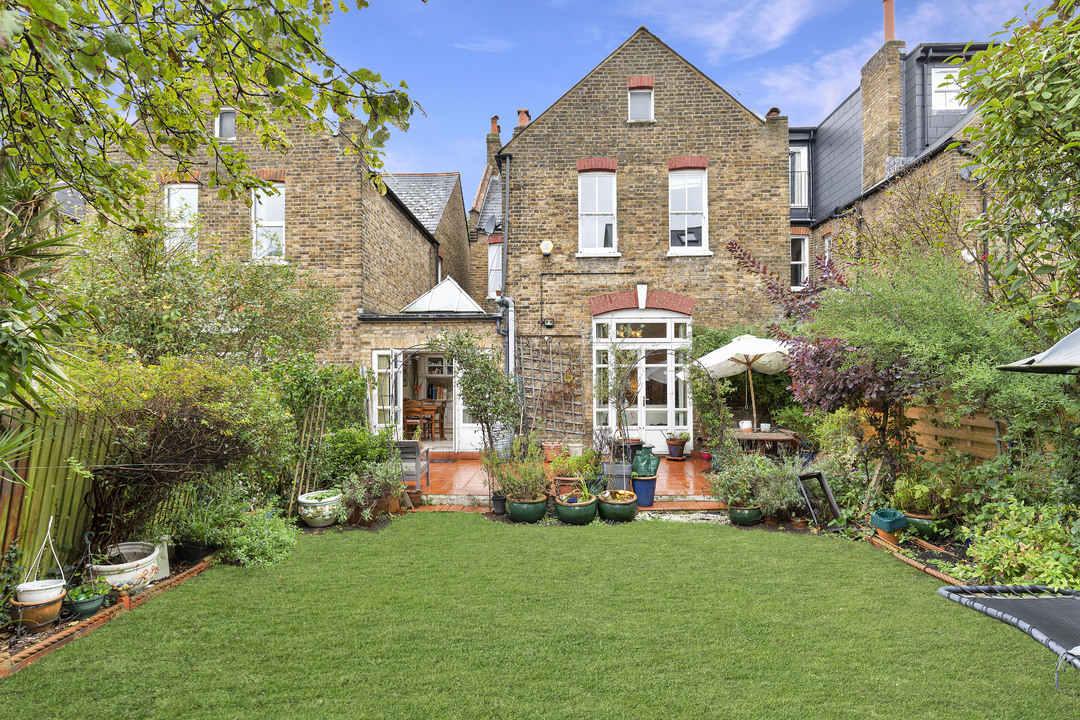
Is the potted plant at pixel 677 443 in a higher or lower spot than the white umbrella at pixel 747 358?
lower

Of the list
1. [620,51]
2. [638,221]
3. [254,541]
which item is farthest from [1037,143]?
[620,51]

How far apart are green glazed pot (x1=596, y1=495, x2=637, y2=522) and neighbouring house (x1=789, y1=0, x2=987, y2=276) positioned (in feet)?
24.3

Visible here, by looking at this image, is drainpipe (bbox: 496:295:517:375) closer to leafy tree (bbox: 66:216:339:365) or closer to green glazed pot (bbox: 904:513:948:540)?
leafy tree (bbox: 66:216:339:365)

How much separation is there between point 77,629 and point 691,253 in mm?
10385

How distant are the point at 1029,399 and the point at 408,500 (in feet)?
22.1

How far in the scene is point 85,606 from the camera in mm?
4168

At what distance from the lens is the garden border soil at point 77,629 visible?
3.53 meters

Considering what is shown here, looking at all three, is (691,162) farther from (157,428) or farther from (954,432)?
(157,428)

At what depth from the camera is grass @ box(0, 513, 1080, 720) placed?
3121 millimetres

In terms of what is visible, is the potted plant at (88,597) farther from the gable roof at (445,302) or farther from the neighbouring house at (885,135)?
the neighbouring house at (885,135)

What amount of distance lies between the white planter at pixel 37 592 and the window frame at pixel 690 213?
1013 centimetres

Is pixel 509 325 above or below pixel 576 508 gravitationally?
above

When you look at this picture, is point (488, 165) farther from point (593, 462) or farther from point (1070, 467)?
point (1070, 467)

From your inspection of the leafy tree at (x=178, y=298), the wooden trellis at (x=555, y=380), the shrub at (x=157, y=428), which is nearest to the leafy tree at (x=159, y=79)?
the shrub at (x=157, y=428)
